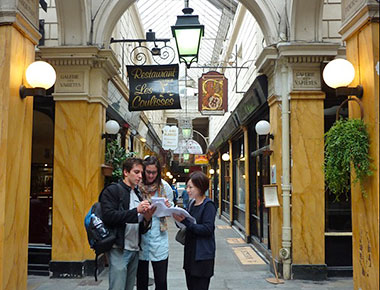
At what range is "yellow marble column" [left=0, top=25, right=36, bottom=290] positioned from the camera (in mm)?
3727

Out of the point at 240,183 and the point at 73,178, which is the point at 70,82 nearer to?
the point at 73,178

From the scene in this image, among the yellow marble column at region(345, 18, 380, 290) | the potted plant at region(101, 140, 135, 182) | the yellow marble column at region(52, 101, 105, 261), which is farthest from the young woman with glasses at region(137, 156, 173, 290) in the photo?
the potted plant at region(101, 140, 135, 182)

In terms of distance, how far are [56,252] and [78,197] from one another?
107 centimetres

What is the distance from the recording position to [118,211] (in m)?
3.62

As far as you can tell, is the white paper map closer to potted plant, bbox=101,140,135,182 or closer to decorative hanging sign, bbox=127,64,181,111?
potted plant, bbox=101,140,135,182

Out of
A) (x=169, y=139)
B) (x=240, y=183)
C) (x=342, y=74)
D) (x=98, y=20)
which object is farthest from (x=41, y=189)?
(x=169, y=139)

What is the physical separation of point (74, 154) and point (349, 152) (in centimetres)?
499

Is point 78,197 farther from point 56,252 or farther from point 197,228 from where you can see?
point 197,228

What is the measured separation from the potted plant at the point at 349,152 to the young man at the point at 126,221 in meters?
1.87

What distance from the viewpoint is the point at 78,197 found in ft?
22.8

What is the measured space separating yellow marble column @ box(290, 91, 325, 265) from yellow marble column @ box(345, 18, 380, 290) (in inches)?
111

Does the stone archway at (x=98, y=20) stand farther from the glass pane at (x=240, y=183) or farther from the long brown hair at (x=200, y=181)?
the glass pane at (x=240, y=183)

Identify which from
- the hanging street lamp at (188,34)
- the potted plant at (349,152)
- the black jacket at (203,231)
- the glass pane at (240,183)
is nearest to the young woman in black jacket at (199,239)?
the black jacket at (203,231)

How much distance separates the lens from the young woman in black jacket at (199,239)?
12.4 ft
